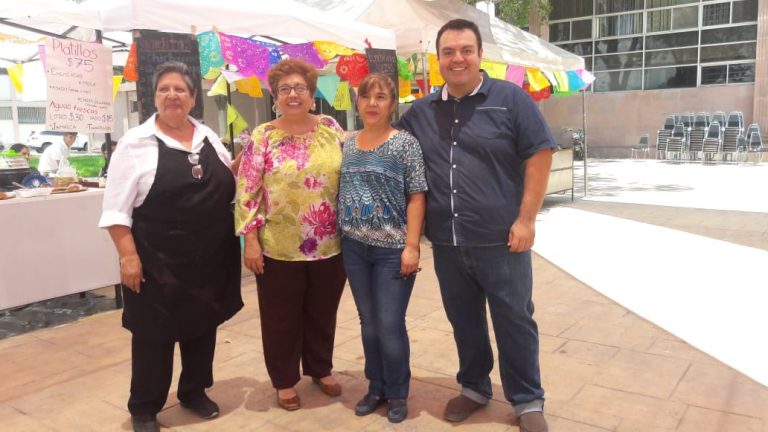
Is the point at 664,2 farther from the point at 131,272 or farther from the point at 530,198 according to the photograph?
the point at 131,272

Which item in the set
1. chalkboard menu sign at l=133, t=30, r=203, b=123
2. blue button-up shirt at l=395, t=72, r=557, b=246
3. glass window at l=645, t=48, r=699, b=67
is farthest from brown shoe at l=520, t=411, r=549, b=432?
glass window at l=645, t=48, r=699, b=67

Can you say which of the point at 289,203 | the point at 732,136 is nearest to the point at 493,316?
the point at 289,203

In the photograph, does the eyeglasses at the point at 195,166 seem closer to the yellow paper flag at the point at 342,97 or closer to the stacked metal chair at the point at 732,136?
the yellow paper flag at the point at 342,97

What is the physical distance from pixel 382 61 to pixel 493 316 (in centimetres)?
421

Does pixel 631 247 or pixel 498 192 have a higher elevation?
pixel 498 192

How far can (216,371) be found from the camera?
372 centimetres

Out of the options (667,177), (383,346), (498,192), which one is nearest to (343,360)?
(383,346)

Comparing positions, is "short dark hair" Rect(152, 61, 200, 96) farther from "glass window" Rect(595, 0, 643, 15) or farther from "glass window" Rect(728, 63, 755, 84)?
"glass window" Rect(595, 0, 643, 15)

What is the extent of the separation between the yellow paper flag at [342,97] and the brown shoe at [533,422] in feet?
15.6

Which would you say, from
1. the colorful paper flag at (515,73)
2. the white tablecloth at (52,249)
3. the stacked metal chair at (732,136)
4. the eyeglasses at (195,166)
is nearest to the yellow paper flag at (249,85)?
the white tablecloth at (52,249)

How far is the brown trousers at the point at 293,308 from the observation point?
118 inches

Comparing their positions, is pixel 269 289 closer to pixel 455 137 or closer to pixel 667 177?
pixel 455 137

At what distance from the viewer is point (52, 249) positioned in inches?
187

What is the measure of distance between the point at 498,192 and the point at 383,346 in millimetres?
901
